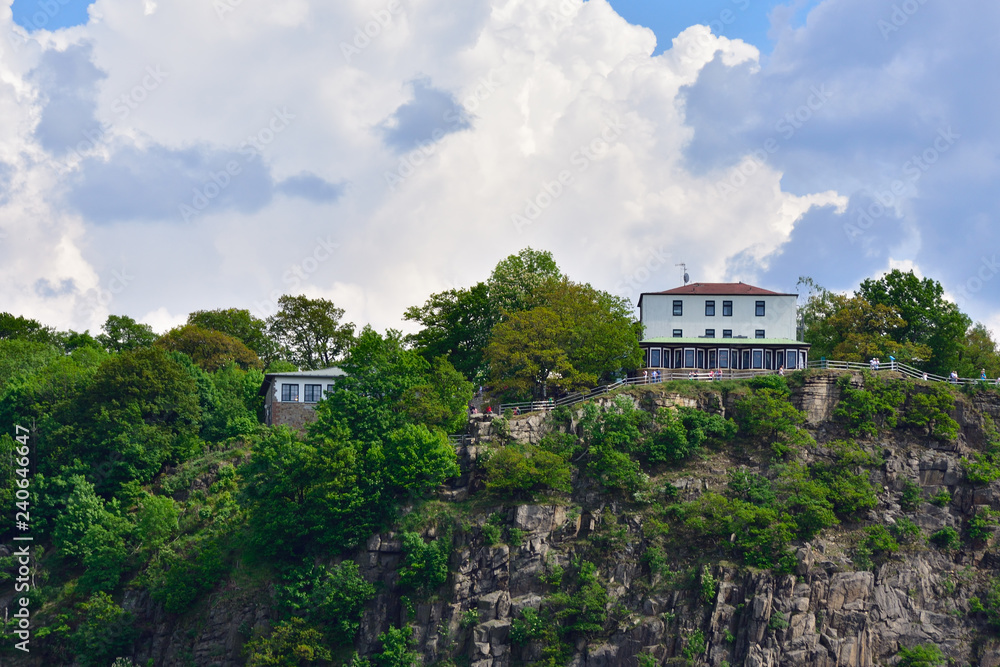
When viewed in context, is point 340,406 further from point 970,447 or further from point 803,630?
point 970,447

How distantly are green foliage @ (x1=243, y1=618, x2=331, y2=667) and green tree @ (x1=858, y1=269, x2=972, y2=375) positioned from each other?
50415 millimetres

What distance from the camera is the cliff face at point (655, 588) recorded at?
66562mm

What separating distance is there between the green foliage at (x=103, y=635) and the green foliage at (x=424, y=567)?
19527 mm

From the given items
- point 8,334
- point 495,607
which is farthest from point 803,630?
point 8,334

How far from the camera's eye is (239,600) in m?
75.1

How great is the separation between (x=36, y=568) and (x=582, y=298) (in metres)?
44.1

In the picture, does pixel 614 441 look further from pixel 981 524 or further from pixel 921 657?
pixel 981 524

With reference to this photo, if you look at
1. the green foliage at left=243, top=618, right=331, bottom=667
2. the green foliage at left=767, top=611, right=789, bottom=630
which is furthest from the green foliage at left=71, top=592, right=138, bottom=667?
the green foliage at left=767, top=611, right=789, bottom=630

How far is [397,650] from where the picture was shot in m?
68.8

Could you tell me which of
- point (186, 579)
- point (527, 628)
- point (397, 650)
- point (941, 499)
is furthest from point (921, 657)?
point (186, 579)

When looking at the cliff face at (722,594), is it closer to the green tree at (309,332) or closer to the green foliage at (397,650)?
the green foliage at (397,650)

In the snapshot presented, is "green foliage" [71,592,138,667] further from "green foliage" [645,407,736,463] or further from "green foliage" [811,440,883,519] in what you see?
"green foliage" [811,440,883,519]

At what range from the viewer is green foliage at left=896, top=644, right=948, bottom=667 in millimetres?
65938

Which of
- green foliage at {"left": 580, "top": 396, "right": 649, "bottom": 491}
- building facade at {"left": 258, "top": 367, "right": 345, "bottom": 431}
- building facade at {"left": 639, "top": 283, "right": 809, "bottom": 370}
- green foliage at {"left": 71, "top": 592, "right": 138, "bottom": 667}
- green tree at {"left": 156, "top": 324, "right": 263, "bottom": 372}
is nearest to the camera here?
green foliage at {"left": 580, "top": 396, "right": 649, "bottom": 491}
